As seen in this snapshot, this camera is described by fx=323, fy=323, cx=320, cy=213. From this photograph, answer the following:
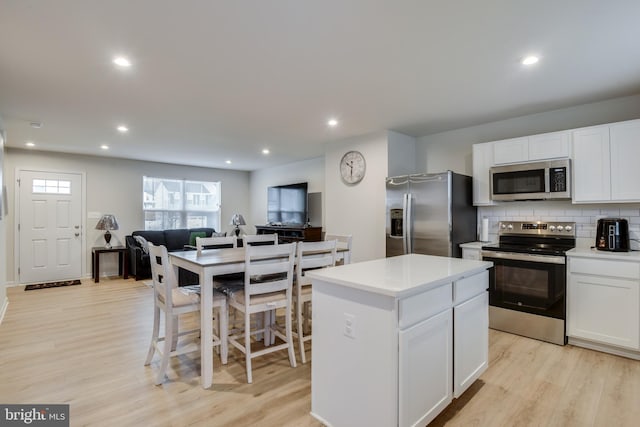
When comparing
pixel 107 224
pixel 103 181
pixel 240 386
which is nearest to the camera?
pixel 240 386

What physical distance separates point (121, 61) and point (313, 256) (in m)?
2.18

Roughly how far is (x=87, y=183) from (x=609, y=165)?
8048 millimetres

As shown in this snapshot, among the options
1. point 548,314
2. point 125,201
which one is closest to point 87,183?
point 125,201

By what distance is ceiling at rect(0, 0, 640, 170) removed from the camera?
1.88m

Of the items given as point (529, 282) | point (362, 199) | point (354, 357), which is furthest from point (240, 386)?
point (362, 199)

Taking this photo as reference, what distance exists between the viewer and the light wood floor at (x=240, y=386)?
201cm

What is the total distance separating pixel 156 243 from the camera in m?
6.86

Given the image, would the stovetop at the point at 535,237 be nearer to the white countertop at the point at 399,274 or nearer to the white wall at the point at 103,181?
the white countertop at the point at 399,274

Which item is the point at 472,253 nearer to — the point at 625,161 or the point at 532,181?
the point at 532,181

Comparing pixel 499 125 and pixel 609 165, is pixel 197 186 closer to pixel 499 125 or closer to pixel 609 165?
pixel 499 125

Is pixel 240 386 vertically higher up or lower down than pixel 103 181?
lower down

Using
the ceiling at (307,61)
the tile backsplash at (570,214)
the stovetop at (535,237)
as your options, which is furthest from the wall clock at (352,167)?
the stovetop at (535,237)

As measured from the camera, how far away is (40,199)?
5930mm

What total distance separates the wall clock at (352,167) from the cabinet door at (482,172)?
145 centimetres
